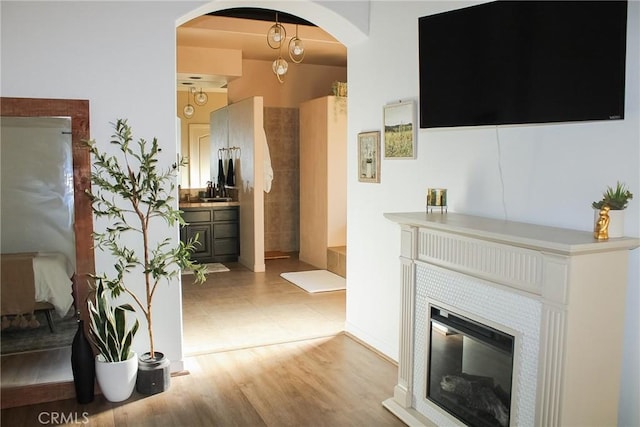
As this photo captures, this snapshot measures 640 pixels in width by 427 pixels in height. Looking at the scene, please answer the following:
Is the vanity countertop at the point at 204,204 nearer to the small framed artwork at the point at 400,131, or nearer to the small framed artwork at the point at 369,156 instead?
the small framed artwork at the point at 369,156

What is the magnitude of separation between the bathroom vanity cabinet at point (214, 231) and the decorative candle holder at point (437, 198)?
176 inches

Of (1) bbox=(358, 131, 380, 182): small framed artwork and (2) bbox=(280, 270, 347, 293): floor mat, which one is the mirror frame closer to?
(1) bbox=(358, 131, 380, 182): small framed artwork

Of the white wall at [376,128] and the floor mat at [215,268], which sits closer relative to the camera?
the white wall at [376,128]

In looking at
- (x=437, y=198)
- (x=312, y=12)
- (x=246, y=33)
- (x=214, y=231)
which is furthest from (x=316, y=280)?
(x=437, y=198)

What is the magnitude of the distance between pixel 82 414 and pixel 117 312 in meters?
0.57

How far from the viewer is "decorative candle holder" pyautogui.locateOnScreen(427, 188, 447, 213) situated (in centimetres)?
308

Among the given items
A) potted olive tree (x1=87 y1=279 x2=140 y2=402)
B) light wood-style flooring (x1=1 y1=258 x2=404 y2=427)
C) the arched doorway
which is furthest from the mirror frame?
the arched doorway

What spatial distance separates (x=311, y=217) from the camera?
7.14 metres

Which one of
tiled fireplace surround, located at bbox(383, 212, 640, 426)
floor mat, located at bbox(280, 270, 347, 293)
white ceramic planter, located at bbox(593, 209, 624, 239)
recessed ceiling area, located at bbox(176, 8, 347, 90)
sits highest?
recessed ceiling area, located at bbox(176, 8, 347, 90)

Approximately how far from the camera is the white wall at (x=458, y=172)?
2246 mm

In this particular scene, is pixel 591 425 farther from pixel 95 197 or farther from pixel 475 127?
pixel 95 197

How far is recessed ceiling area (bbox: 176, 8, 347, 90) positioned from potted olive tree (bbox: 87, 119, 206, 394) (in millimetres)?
2680

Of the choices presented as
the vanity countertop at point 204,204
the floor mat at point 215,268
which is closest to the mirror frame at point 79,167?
the floor mat at point 215,268

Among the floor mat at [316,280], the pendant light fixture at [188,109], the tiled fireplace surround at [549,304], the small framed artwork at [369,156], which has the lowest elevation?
the floor mat at [316,280]
